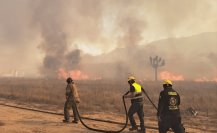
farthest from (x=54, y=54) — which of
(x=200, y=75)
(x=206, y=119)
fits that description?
(x=206, y=119)

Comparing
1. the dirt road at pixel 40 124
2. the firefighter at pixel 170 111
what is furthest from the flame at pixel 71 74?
the firefighter at pixel 170 111

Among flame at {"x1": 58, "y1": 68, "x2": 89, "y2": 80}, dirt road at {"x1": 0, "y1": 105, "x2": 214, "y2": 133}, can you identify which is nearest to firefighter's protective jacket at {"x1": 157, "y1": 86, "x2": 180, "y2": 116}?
dirt road at {"x1": 0, "y1": 105, "x2": 214, "y2": 133}

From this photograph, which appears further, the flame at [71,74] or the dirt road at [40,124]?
the flame at [71,74]

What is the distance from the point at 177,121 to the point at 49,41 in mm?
97217

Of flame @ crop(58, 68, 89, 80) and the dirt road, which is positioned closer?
the dirt road

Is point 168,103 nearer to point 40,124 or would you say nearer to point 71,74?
point 40,124

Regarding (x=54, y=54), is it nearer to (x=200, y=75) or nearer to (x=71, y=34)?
(x=71, y=34)

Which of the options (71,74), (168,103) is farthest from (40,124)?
(71,74)

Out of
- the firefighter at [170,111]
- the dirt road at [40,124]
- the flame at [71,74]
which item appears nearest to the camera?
the firefighter at [170,111]

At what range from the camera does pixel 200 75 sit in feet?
443

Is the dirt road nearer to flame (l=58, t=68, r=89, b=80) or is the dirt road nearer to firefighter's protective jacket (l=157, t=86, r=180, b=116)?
firefighter's protective jacket (l=157, t=86, r=180, b=116)

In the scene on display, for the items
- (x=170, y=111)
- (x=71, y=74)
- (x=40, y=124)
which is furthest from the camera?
(x=71, y=74)

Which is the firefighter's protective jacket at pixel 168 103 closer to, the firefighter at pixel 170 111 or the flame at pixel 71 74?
the firefighter at pixel 170 111

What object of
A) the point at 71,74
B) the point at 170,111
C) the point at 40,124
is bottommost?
the point at 40,124
